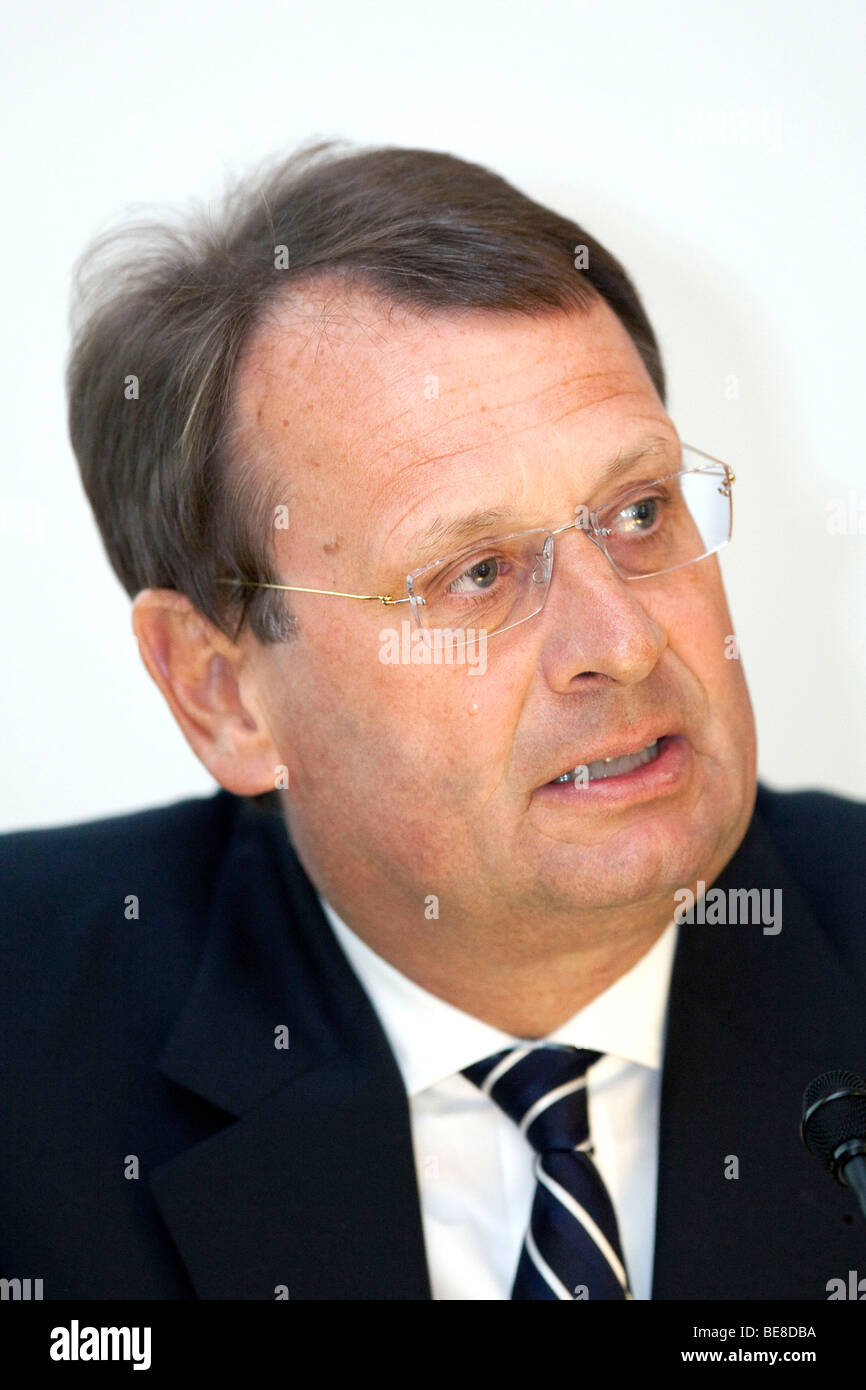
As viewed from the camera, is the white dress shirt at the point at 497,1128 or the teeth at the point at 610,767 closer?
the teeth at the point at 610,767

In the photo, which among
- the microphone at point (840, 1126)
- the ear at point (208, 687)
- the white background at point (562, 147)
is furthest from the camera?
the white background at point (562, 147)

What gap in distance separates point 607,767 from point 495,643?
A: 19 cm

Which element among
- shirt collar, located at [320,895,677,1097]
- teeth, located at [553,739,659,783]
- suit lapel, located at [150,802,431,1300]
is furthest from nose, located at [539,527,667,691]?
suit lapel, located at [150,802,431,1300]

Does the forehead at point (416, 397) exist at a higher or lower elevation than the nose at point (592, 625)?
higher

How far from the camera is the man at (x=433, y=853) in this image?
164 cm

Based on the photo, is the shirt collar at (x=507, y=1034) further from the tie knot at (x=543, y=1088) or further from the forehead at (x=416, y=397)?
the forehead at (x=416, y=397)

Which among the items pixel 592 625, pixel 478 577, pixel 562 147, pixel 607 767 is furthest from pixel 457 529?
pixel 562 147

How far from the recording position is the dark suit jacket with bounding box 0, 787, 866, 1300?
167cm

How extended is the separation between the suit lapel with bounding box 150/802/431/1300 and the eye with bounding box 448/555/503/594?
0.55m

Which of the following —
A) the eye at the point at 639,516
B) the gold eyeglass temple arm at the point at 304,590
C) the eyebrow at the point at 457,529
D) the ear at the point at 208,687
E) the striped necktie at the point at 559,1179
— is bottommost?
the striped necktie at the point at 559,1179

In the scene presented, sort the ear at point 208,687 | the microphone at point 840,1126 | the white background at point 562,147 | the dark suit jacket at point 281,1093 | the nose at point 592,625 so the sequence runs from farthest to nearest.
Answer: the white background at point 562,147 → the ear at point 208,687 → the dark suit jacket at point 281,1093 → the nose at point 592,625 → the microphone at point 840,1126

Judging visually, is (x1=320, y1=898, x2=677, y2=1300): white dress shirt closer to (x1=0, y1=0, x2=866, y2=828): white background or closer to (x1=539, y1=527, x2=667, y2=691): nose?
(x1=539, y1=527, x2=667, y2=691): nose

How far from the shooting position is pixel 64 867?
6.81 ft

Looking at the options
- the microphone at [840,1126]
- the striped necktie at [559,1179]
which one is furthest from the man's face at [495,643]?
the microphone at [840,1126]
